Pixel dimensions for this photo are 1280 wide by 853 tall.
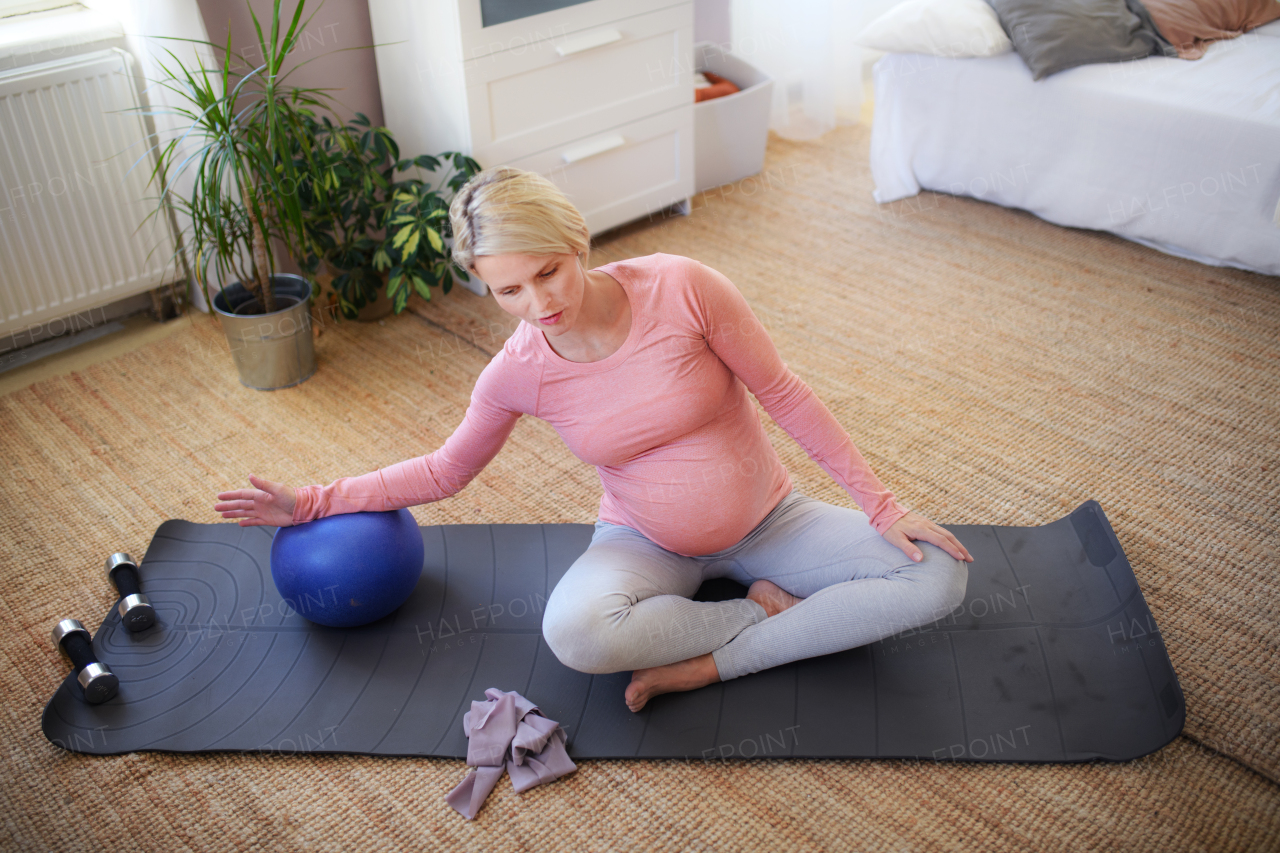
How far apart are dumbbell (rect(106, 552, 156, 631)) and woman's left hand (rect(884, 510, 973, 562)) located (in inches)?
48.3

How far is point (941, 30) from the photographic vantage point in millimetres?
2771

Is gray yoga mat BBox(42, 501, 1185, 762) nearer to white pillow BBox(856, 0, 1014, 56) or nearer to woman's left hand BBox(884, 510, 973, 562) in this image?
woman's left hand BBox(884, 510, 973, 562)

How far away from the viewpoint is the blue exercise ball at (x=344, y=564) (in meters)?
1.49

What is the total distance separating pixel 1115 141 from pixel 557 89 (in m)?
1.52

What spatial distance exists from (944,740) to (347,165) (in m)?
1.82

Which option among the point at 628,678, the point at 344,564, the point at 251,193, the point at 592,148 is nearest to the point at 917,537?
the point at 628,678

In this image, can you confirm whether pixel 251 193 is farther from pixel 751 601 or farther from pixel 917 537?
pixel 917 537

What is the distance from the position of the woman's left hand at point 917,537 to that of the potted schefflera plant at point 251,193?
144cm

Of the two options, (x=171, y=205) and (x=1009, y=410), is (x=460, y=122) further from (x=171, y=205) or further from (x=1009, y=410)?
(x=1009, y=410)

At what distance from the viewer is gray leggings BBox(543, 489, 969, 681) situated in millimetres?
1359

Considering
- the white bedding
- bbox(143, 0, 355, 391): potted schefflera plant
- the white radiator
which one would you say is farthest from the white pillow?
the white radiator

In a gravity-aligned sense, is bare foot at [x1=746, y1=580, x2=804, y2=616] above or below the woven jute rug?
above

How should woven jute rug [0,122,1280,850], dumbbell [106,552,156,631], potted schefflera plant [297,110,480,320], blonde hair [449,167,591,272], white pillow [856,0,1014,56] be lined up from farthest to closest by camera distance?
white pillow [856,0,1014,56]
potted schefflera plant [297,110,480,320]
dumbbell [106,552,156,631]
woven jute rug [0,122,1280,850]
blonde hair [449,167,591,272]

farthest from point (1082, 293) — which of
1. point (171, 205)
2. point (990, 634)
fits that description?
point (171, 205)
